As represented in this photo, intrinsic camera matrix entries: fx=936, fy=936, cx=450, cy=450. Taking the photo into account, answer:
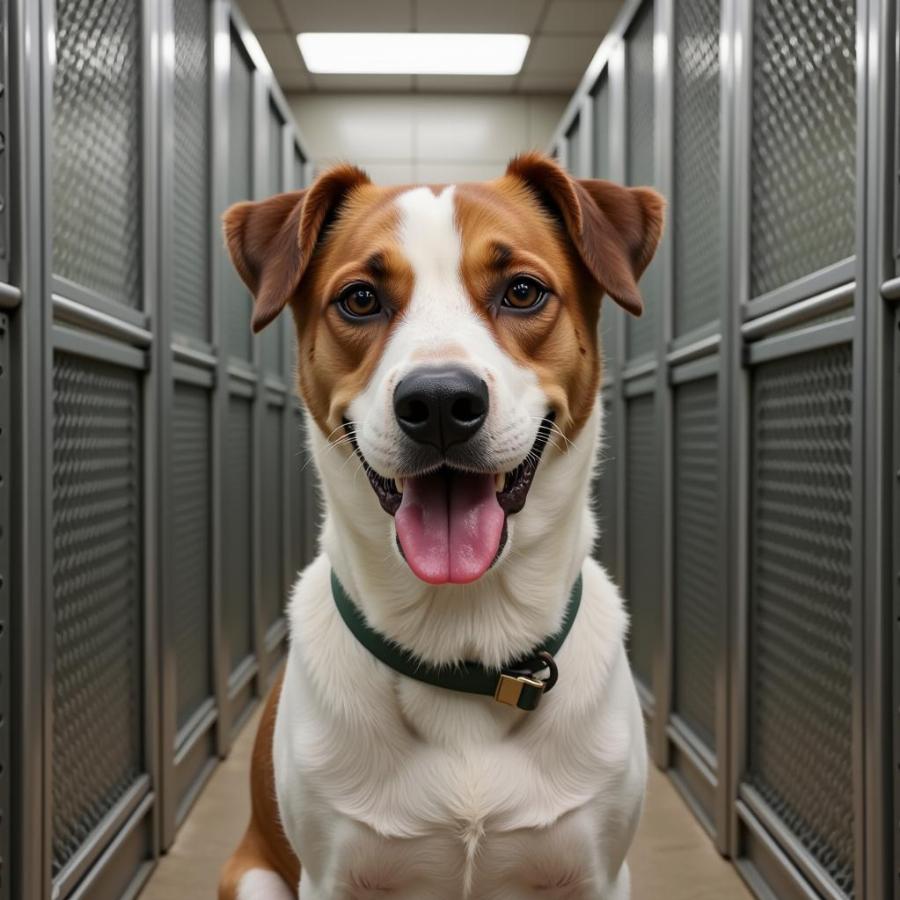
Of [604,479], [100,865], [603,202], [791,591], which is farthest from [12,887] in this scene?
[604,479]

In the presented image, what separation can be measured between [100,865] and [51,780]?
0.40 metres

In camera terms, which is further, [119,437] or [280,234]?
[119,437]

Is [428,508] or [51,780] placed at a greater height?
[428,508]

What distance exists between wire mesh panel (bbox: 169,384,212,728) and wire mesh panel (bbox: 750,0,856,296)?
5.14ft

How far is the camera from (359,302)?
48.8 inches

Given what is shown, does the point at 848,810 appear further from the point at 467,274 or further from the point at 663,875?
the point at 467,274

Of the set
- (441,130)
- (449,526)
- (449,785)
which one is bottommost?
(449,785)

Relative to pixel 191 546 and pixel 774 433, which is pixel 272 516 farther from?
pixel 774 433

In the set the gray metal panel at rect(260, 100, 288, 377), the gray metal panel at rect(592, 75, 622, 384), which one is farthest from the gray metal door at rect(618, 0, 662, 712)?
the gray metal panel at rect(260, 100, 288, 377)

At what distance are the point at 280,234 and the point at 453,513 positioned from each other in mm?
517

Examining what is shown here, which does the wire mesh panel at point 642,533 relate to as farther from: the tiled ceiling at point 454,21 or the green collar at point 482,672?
the tiled ceiling at point 454,21

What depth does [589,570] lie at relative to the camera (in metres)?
1.43

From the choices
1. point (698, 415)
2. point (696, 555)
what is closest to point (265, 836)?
point (696, 555)

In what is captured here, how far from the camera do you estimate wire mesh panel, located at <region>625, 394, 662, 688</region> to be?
310 cm
